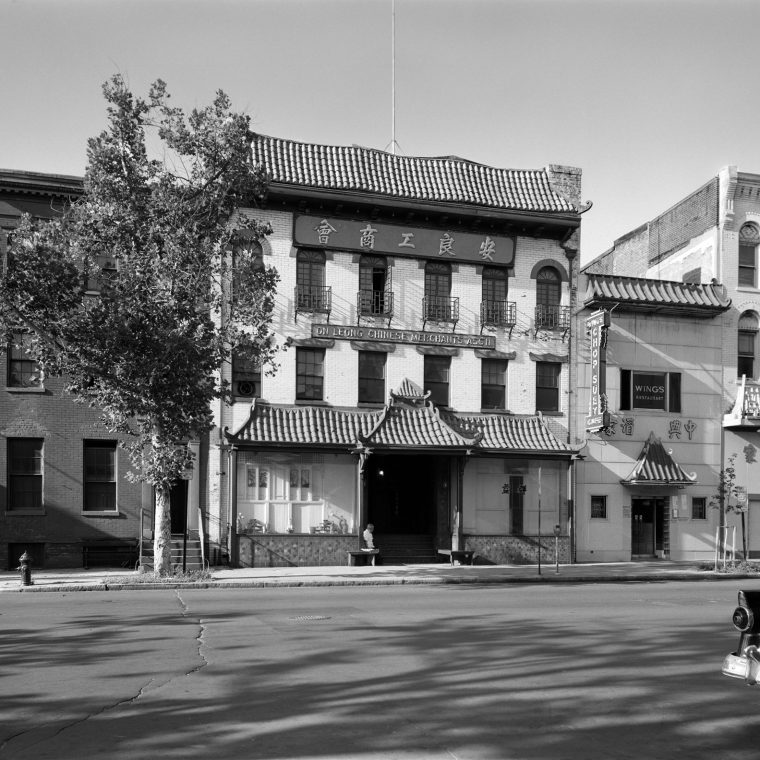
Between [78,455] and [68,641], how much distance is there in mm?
15442

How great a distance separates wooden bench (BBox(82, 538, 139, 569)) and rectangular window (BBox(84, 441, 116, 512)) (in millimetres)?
1022

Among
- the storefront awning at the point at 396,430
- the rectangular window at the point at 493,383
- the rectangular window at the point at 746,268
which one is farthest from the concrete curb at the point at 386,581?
the rectangular window at the point at 746,268

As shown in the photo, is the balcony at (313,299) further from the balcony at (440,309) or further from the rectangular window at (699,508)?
the rectangular window at (699,508)

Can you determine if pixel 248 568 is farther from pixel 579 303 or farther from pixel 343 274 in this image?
pixel 579 303

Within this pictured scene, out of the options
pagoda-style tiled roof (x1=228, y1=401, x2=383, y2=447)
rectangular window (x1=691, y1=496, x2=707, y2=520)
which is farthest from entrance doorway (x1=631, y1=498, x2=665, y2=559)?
pagoda-style tiled roof (x1=228, y1=401, x2=383, y2=447)

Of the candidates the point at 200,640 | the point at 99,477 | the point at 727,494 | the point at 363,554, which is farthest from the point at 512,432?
the point at 200,640

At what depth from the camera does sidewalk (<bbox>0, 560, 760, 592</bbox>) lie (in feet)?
75.8

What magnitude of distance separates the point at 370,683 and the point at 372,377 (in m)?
20.3

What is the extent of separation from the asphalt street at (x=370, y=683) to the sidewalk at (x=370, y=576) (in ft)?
16.0

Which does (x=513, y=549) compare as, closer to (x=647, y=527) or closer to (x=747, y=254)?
(x=647, y=527)

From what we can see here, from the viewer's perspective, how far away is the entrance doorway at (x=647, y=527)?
108 feet

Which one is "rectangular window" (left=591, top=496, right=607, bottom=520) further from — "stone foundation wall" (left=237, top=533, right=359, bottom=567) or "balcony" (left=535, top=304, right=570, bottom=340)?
"stone foundation wall" (left=237, top=533, right=359, bottom=567)

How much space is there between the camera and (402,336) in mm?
30734

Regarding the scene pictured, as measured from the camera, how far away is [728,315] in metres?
34.1
